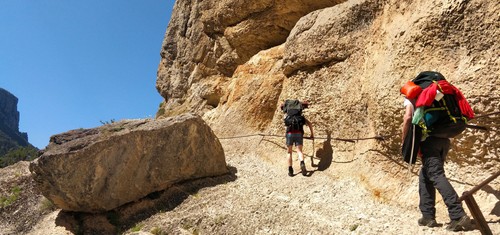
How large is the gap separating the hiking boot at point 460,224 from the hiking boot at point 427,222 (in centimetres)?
32

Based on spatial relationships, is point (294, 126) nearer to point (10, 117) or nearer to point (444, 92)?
point (444, 92)

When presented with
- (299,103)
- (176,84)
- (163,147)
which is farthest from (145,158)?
(176,84)

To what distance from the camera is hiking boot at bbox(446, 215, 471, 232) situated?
5.02m

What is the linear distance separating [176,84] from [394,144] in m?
15.6

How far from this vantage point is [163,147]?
941 cm

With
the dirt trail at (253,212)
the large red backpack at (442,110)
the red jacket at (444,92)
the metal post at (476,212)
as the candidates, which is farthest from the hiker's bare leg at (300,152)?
the metal post at (476,212)

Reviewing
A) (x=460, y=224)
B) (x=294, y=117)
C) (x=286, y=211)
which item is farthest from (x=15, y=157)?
(x=460, y=224)

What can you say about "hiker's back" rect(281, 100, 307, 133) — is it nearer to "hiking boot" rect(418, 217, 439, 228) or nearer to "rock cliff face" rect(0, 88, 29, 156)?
"hiking boot" rect(418, 217, 439, 228)

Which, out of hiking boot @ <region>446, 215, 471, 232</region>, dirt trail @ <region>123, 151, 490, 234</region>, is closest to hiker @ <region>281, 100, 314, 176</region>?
dirt trail @ <region>123, 151, 490, 234</region>

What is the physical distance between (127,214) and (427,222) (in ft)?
20.9

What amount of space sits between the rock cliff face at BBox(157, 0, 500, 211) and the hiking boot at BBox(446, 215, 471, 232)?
3.41ft

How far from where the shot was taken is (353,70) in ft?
33.0

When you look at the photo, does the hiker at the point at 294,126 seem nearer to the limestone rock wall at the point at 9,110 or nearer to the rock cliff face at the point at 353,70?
the rock cliff face at the point at 353,70

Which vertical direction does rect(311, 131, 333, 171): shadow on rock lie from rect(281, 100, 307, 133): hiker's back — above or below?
below
